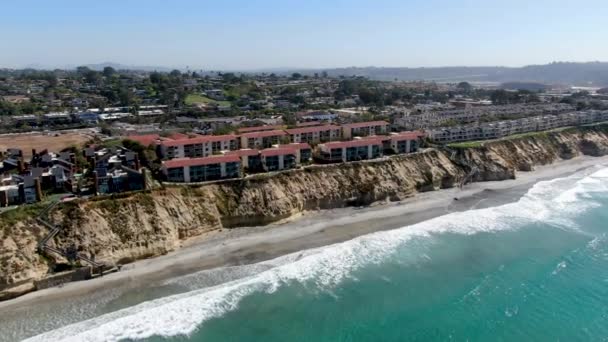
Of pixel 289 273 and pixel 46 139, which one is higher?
pixel 46 139

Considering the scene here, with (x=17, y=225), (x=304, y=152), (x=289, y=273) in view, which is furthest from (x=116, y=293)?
(x=304, y=152)

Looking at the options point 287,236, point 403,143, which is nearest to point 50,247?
point 287,236

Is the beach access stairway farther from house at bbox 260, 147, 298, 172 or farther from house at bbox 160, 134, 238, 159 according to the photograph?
house at bbox 260, 147, 298, 172

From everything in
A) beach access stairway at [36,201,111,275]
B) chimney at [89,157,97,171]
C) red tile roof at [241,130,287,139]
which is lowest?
beach access stairway at [36,201,111,275]

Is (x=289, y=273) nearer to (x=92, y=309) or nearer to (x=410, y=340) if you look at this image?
(x=410, y=340)

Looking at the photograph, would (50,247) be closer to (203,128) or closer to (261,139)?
(261,139)

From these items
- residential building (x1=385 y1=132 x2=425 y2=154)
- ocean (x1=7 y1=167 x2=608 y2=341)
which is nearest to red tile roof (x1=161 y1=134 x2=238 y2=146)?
residential building (x1=385 y1=132 x2=425 y2=154)

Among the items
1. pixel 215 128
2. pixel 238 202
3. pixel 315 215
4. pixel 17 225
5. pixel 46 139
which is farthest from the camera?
pixel 215 128

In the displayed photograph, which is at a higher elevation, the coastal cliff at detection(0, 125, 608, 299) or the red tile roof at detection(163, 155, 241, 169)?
the red tile roof at detection(163, 155, 241, 169)
